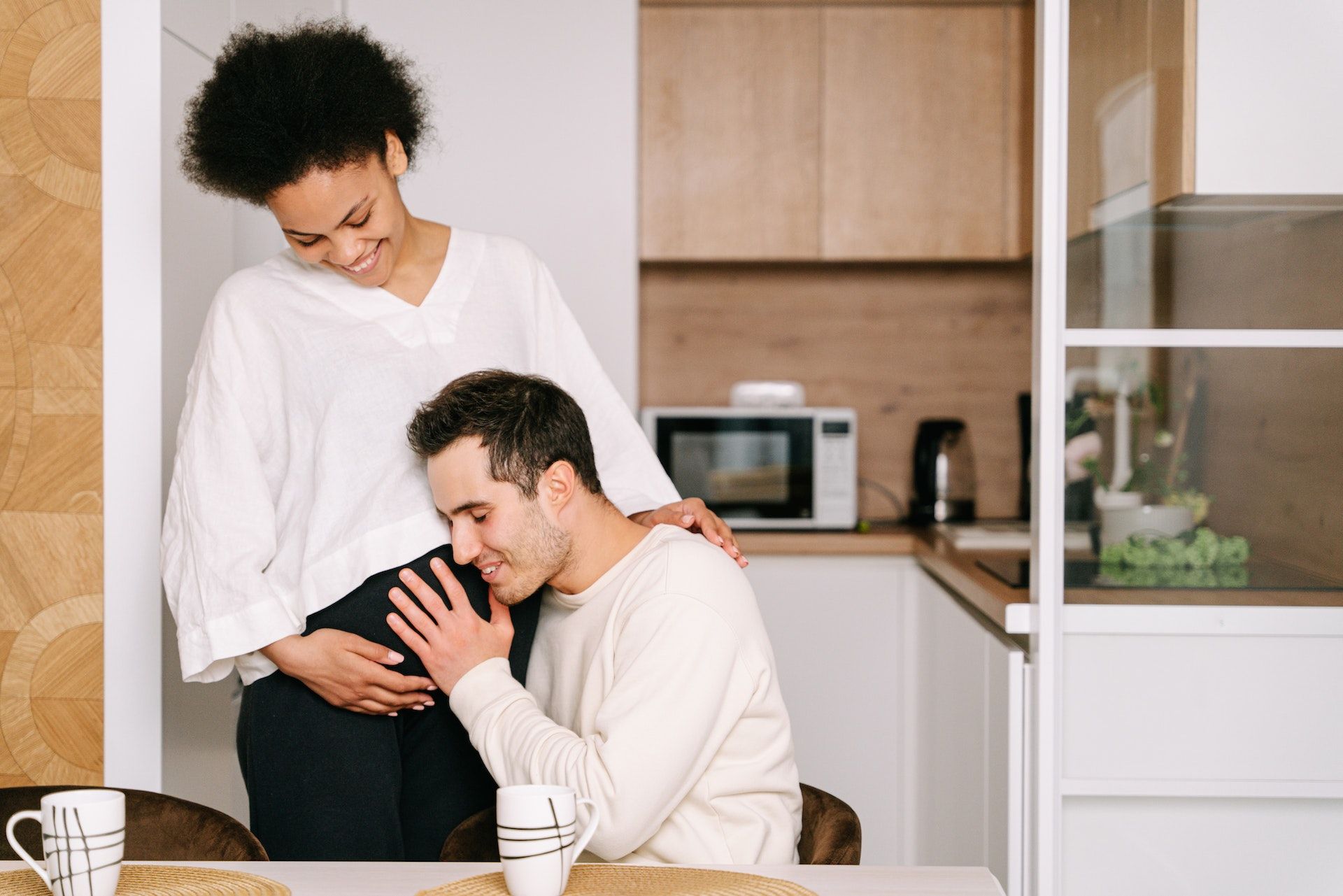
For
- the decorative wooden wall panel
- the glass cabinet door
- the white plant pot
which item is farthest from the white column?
the white plant pot

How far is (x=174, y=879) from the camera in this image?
0.96 m

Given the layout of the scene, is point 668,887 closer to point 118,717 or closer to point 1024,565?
point 118,717

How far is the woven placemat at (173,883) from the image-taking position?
3.01ft

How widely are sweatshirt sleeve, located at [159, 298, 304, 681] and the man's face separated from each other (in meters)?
0.21

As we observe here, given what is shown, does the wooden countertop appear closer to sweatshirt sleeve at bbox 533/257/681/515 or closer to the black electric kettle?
the black electric kettle

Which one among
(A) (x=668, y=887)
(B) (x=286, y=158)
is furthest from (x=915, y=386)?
(A) (x=668, y=887)

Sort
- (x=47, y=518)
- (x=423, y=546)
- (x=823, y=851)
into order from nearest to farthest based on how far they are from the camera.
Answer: (x=823, y=851)
(x=423, y=546)
(x=47, y=518)

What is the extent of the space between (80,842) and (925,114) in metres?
2.73

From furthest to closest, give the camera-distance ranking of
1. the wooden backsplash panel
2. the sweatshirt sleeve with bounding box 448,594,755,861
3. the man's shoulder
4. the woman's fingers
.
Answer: the wooden backsplash panel → the woman's fingers → the man's shoulder → the sweatshirt sleeve with bounding box 448,594,755,861

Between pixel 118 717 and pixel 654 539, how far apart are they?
935 mm

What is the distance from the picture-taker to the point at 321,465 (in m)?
1.38

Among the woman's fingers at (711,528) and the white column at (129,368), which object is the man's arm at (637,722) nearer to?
the woman's fingers at (711,528)

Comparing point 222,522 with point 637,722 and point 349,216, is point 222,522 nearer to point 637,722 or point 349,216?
point 349,216

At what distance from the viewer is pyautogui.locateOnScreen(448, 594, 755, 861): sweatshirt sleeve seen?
113 centimetres
